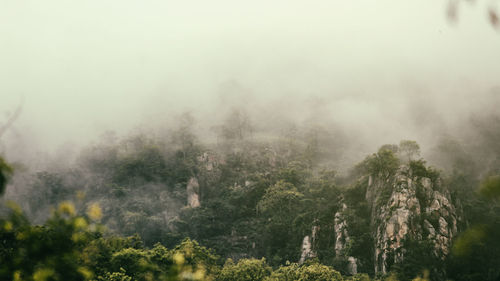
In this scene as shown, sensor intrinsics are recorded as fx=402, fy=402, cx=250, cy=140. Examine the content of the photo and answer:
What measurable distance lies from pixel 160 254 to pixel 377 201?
2879cm

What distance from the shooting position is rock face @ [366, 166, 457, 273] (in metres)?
43.1

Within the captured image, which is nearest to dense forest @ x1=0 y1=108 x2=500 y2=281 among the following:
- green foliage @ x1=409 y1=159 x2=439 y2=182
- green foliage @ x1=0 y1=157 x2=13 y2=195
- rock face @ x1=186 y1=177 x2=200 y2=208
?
green foliage @ x1=0 y1=157 x2=13 y2=195

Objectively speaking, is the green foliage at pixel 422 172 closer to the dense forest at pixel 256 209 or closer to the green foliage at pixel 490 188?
the dense forest at pixel 256 209

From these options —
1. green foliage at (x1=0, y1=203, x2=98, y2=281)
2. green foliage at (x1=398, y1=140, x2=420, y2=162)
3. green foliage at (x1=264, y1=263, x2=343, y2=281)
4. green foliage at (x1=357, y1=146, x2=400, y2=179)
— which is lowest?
green foliage at (x1=0, y1=203, x2=98, y2=281)

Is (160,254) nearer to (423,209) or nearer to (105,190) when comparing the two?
(423,209)

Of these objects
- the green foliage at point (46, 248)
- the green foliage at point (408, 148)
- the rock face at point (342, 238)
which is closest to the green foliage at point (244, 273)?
the rock face at point (342, 238)

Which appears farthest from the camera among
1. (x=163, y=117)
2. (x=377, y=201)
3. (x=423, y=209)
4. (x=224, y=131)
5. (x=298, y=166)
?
(x=163, y=117)

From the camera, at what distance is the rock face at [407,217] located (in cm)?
4306

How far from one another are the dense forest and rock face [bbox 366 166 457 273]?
0.14 metres

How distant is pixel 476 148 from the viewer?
83938mm

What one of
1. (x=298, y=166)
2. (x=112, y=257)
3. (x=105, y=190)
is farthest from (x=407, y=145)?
(x=105, y=190)

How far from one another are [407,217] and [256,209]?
97.9 feet

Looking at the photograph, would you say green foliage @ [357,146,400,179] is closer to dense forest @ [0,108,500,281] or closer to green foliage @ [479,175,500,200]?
dense forest @ [0,108,500,281]

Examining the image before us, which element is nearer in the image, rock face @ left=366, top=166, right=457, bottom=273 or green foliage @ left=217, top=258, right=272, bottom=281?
green foliage @ left=217, top=258, right=272, bottom=281
